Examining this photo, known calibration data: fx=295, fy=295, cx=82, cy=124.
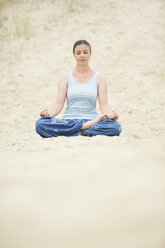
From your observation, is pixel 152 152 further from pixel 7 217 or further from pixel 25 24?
pixel 25 24

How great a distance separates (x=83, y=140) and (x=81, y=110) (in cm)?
35

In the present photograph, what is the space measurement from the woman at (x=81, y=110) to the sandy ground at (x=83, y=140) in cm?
14

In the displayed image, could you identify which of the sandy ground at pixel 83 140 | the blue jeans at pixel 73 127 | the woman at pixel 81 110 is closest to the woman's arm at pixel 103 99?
the woman at pixel 81 110

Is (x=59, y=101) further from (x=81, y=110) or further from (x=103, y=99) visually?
(x=103, y=99)

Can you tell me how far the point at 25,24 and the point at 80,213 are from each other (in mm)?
6593

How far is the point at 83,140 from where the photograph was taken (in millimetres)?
2062

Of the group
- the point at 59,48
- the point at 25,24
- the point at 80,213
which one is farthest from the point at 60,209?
the point at 25,24

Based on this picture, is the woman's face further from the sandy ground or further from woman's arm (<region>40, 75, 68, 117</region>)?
the sandy ground

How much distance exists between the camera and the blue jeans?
2.25m

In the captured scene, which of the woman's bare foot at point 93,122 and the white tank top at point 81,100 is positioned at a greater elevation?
the white tank top at point 81,100

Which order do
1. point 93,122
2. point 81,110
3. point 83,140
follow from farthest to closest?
point 81,110 → point 93,122 → point 83,140

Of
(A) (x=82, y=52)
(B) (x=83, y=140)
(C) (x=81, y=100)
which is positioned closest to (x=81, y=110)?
(C) (x=81, y=100)

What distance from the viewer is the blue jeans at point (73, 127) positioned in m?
2.25

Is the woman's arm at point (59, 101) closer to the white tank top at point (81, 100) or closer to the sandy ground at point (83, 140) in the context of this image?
the white tank top at point (81, 100)
